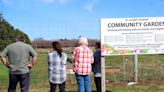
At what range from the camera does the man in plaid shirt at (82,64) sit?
10.7 m

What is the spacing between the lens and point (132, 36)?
43.0 ft

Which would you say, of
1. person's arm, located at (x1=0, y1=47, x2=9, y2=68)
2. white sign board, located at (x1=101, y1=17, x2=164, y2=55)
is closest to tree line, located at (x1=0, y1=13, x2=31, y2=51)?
white sign board, located at (x1=101, y1=17, x2=164, y2=55)

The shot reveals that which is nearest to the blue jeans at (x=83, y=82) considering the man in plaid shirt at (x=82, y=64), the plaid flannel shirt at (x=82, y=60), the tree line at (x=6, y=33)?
the man in plaid shirt at (x=82, y=64)

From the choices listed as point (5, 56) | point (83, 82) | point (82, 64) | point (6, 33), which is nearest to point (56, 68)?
point (82, 64)

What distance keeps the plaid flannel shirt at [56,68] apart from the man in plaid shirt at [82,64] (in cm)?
50

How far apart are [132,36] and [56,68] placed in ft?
11.6

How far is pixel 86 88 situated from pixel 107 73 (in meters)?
9.21

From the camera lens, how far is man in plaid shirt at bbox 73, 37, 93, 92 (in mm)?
10719

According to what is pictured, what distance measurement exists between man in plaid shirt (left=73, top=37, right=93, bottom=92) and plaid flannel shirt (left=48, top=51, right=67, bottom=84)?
503 millimetres

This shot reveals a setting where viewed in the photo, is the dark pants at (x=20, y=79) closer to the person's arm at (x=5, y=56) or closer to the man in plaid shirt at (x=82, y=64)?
the person's arm at (x=5, y=56)

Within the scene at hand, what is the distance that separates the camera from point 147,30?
13156 millimetres

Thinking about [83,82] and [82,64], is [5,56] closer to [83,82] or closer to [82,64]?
[82,64]

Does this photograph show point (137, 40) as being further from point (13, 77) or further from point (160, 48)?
point (13, 77)

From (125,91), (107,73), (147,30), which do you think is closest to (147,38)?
(147,30)
